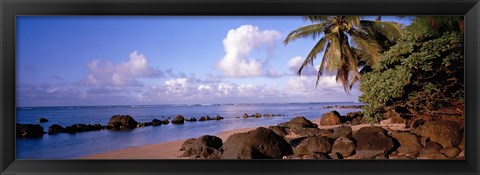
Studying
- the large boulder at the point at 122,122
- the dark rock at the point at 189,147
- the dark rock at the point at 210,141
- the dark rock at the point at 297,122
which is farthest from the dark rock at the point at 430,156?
the large boulder at the point at 122,122

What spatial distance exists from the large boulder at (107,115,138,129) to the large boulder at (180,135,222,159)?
0.43 m

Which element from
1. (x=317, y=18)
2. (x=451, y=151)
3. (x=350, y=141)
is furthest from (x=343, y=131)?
(x=317, y=18)

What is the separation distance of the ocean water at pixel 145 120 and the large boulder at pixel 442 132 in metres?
0.60

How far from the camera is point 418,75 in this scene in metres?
2.98

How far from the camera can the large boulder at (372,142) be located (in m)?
2.92

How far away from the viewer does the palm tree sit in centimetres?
291

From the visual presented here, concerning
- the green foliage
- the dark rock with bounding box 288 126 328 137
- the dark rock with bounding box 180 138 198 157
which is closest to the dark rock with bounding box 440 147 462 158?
the green foliage

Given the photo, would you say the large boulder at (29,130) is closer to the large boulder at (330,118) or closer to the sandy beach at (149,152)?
the sandy beach at (149,152)

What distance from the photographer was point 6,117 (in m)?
2.57

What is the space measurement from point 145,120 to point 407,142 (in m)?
2.03

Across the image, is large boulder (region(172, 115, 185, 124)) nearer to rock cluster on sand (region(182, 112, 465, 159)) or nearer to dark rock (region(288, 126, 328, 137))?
rock cluster on sand (region(182, 112, 465, 159))

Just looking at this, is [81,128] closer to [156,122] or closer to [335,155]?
[156,122]
